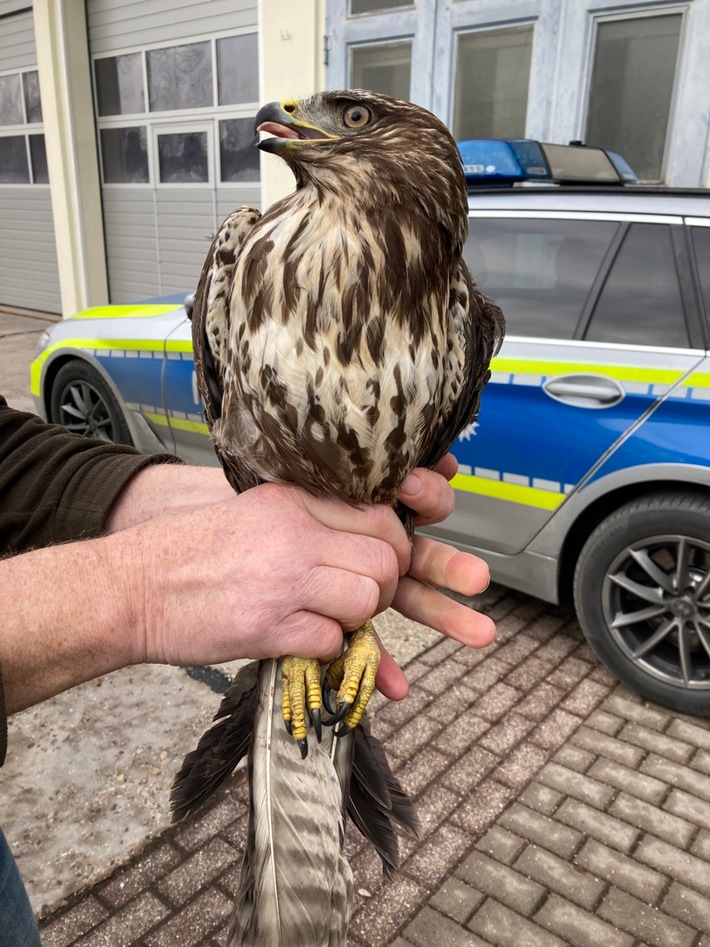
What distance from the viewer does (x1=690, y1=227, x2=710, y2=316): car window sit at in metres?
3.85

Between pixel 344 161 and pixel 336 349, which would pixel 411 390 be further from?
pixel 344 161

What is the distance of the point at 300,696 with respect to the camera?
5.45 ft

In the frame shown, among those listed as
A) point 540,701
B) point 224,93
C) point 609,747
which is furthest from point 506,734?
point 224,93

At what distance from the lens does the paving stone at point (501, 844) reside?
10.3 feet

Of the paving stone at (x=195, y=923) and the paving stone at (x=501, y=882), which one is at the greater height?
the paving stone at (x=195, y=923)

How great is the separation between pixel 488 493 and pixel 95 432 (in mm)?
3542

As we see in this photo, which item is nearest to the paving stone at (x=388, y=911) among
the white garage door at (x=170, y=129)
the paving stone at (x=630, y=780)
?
the paving stone at (x=630, y=780)

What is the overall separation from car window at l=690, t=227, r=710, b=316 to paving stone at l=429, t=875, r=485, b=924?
9.26 ft

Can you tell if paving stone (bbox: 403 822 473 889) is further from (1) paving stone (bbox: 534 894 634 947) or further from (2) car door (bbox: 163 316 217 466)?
(2) car door (bbox: 163 316 217 466)

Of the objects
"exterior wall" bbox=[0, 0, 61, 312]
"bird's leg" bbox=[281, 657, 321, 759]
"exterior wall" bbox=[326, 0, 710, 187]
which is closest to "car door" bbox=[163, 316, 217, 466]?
"bird's leg" bbox=[281, 657, 321, 759]

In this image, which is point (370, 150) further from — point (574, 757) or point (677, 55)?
point (677, 55)

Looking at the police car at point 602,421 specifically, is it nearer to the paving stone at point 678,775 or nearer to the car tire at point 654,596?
the car tire at point 654,596

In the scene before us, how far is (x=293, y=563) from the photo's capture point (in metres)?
1.57

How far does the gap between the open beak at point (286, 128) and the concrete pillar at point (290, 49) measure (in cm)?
750
